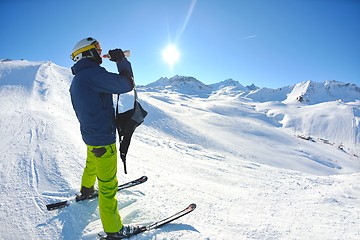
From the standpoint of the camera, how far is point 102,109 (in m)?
3.51

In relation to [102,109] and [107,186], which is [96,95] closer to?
[102,109]

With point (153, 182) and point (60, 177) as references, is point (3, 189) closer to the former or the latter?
point (60, 177)

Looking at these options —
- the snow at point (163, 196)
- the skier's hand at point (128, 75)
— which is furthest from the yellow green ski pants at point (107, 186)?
the skier's hand at point (128, 75)

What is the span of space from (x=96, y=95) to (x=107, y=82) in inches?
11.8

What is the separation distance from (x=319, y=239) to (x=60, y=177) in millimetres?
5227

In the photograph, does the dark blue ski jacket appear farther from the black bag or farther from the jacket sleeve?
the black bag

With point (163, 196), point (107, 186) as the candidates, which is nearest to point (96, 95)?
point (107, 186)

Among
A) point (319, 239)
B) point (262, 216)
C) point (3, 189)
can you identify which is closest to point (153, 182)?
point (262, 216)

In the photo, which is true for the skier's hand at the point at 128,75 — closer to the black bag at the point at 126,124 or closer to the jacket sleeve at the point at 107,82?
the jacket sleeve at the point at 107,82

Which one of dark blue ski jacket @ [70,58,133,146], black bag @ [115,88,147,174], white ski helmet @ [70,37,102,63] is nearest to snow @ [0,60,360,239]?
black bag @ [115,88,147,174]

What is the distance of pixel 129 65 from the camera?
11.7 ft

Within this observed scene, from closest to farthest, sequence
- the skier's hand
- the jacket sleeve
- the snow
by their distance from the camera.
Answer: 1. the jacket sleeve
2. the skier's hand
3. the snow

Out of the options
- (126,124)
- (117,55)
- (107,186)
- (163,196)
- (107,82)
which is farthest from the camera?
(163,196)

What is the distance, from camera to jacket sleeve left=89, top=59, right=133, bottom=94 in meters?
3.30
